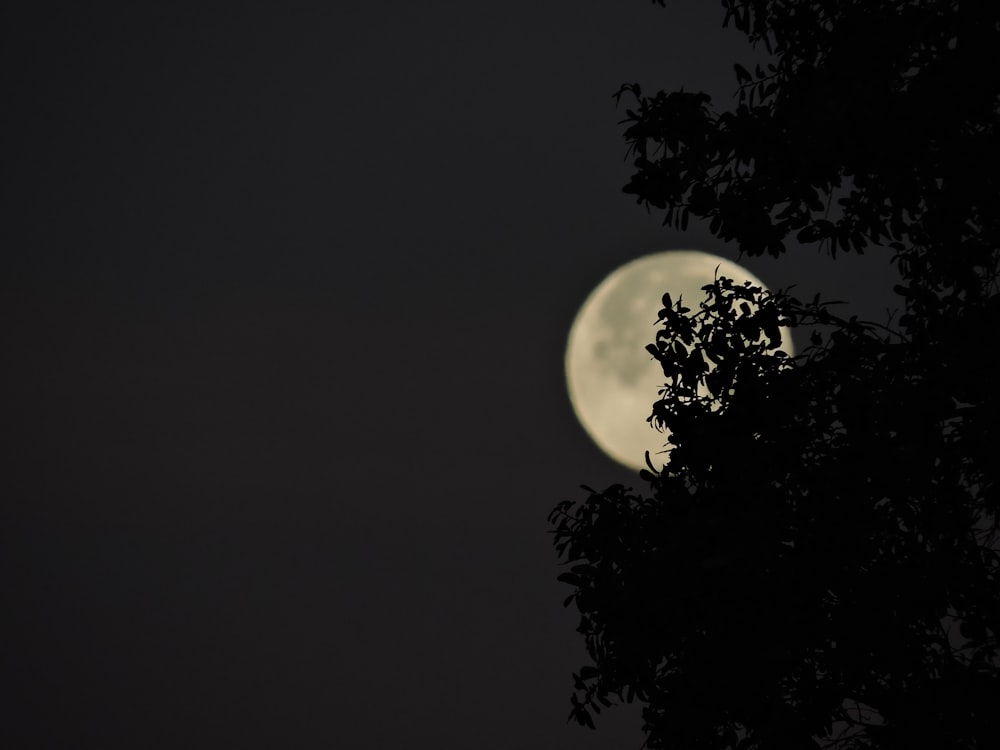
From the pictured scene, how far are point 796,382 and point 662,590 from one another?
2012 mm

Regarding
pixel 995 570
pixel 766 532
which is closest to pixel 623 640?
pixel 766 532

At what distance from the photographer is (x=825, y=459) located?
8.66 meters

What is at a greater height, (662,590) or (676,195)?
(676,195)

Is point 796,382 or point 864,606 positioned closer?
point 864,606

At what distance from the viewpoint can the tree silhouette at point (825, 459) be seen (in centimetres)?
823

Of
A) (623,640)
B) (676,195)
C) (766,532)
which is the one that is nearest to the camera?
(766,532)

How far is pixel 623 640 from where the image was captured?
8844mm

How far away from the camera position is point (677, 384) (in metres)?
9.22

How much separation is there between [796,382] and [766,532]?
4.71 feet

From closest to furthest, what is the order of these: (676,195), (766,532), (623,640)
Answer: (766,532) → (623,640) → (676,195)

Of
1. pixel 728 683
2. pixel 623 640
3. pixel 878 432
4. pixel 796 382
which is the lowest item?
pixel 728 683

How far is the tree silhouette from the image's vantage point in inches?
324

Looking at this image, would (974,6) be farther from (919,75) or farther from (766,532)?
(766,532)

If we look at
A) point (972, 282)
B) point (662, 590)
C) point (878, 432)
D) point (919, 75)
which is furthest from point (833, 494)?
point (919, 75)
